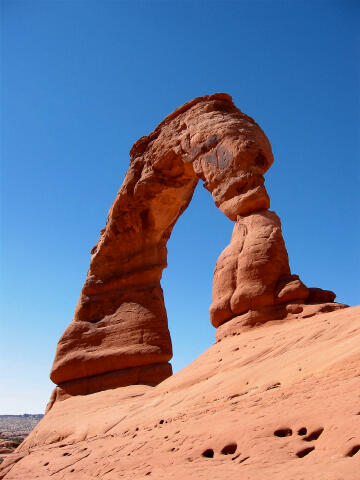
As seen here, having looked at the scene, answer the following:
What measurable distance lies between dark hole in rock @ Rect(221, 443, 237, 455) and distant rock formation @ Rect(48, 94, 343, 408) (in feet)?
11.3

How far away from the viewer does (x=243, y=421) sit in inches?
169

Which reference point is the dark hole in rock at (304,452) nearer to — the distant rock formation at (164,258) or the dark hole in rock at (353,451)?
the dark hole in rock at (353,451)

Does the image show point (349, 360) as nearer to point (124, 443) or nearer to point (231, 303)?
point (124, 443)

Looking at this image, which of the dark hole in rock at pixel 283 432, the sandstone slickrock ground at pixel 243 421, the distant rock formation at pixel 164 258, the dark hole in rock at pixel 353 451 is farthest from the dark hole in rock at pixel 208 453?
the distant rock formation at pixel 164 258

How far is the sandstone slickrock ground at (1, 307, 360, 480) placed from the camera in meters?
3.40

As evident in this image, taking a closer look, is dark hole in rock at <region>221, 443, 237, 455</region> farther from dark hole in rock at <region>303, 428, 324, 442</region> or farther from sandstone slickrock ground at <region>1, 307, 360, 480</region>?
dark hole in rock at <region>303, 428, 324, 442</region>

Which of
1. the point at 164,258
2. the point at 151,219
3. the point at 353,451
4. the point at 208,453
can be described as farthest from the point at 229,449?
the point at 151,219

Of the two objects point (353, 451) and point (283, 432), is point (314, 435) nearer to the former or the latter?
point (283, 432)

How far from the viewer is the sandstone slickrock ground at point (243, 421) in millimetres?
3402

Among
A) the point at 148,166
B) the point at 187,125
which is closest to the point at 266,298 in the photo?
the point at 187,125

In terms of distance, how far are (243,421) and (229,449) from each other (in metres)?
0.34

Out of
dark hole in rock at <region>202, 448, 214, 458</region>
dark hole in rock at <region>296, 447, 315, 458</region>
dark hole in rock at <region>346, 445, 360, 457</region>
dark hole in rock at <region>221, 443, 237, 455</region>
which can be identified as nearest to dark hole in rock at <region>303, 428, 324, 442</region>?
dark hole in rock at <region>296, 447, 315, 458</region>

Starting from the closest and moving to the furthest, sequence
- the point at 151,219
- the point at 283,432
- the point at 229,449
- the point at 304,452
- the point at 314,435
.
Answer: the point at 304,452 < the point at 314,435 < the point at 283,432 < the point at 229,449 < the point at 151,219

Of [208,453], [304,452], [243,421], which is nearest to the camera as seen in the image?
[304,452]
